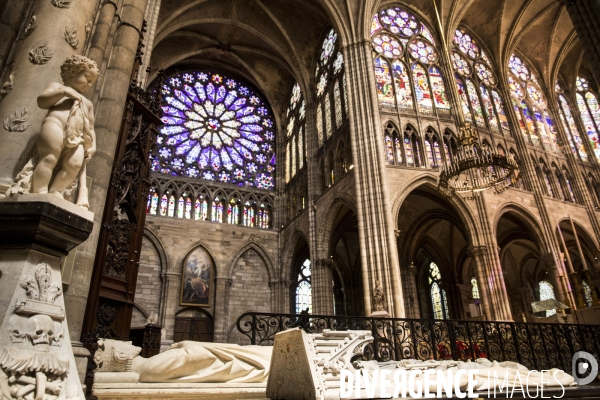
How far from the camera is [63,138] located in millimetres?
2924

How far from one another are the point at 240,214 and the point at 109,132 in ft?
47.7

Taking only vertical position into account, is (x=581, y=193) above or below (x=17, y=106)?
above

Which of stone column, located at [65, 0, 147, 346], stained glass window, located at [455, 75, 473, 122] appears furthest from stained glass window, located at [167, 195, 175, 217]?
stained glass window, located at [455, 75, 473, 122]

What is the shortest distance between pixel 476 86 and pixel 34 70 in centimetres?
1730

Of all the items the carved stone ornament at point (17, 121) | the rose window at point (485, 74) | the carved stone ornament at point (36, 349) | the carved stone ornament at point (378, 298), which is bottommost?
the carved stone ornament at point (36, 349)

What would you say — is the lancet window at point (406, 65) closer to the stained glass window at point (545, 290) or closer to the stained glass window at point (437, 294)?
the stained glass window at point (437, 294)

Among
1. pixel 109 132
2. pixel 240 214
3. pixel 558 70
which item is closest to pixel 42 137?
pixel 109 132

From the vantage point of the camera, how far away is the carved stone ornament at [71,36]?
3.84 metres

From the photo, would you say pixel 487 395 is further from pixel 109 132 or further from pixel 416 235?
pixel 416 235

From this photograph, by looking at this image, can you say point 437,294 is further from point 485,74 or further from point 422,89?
point 485,74

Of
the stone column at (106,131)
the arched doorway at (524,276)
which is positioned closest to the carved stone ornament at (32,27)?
the stone column at (106,131)

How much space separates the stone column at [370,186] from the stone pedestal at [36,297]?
9.67 m

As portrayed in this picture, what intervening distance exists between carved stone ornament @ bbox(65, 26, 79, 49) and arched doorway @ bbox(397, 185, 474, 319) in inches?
567

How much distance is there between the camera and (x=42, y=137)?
286 centimetres
